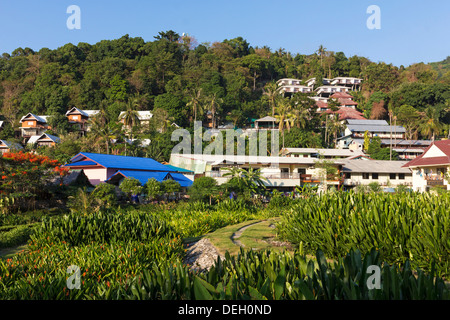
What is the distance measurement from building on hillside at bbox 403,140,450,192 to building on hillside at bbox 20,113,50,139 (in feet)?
217

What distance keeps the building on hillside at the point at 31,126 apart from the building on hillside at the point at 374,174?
192 ft

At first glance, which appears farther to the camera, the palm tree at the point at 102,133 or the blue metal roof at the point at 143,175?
the palm tree at the point at 102,133

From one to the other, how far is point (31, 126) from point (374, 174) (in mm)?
62976

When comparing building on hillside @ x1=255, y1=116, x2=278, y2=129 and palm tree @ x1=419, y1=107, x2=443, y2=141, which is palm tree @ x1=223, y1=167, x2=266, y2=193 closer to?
building on hillside @ x1=255, y1=116, x2=278, y2=129

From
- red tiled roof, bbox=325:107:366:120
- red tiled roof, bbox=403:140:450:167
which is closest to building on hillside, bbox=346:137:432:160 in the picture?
red tiled roof, bbox=325:107:366:120

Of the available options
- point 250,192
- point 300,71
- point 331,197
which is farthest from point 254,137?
point 300,71

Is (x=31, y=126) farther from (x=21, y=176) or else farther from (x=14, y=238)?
(x=14, y=238)

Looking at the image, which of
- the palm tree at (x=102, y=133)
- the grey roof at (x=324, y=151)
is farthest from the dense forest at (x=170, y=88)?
the grey roof at (x=324, y=151)

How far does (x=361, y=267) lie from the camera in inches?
212

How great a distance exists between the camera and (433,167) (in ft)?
120

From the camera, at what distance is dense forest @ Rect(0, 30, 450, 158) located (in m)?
71.9

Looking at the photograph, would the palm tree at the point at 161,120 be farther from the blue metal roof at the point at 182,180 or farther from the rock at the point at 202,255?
the rock at the point at 202,255

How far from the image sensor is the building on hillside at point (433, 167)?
112ft

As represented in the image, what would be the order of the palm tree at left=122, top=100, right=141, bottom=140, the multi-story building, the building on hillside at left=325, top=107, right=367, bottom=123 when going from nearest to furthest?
the multi-story building < the palm tree at left=122, top=100, right=141, bottom=140 < the building on hillside at left=325, top=107, right=367, bottom=123
